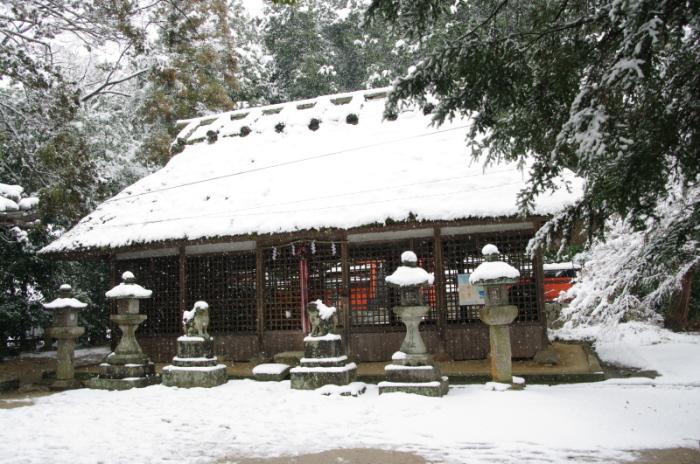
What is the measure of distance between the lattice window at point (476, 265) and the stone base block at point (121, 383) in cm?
579

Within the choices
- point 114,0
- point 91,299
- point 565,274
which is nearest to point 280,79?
point 91,299

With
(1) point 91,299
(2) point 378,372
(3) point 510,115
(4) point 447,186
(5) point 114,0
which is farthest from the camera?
(1) point 91,299

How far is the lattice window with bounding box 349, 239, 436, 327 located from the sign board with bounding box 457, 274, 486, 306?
853 mm

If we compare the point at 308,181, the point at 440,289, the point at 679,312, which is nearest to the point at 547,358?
the point at 440,289

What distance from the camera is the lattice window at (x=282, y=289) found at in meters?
11.4

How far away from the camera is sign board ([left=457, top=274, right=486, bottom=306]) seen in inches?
403

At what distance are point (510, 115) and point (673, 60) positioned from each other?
149 centimetres

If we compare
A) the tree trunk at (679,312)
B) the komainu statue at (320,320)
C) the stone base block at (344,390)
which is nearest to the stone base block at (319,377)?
the stone base block at (344,390)

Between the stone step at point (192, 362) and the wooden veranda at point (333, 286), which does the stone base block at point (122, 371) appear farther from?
the wooden veranda at point (333, 286)

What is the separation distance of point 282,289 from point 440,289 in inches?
135

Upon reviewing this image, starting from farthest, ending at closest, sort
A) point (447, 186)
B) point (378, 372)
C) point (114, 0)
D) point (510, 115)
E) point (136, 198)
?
point (136, 198) < point (447, 186) < point (378, 372) < point (114, 0) < point (510, 115)

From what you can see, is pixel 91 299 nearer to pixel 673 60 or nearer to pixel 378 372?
pixel 378 372

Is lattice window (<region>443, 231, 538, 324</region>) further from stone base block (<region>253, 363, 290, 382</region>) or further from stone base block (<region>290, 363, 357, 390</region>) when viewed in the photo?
stone base block (<region>253, 363, 290, 382</region>)

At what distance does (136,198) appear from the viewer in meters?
13.1
